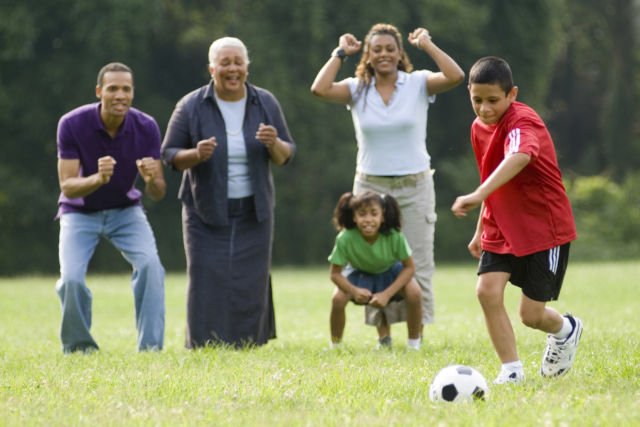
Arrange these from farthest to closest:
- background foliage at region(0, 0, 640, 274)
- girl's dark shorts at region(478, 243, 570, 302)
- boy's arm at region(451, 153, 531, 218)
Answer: background foliage at region(0, 0, 640, 274), girl's dark shorts at region(478, 243, 570, 302), boy's arm at region(451, 153, 531, 218)

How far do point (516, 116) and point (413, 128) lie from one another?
8.66 ft

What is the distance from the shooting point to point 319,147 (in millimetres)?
32844

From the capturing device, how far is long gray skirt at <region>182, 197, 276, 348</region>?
8906 millimetres

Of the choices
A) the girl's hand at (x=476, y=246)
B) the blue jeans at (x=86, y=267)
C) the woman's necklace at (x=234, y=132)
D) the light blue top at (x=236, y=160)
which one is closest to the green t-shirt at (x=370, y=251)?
the light blue top at (x=236, y=160)

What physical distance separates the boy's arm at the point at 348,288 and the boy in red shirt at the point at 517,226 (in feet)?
7.30

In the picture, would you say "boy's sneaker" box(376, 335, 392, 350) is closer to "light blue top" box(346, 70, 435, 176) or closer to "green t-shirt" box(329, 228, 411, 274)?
"green t-shirt" box(329, 228, 411, 274)

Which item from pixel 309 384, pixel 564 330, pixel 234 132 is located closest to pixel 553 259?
pixel 564 330

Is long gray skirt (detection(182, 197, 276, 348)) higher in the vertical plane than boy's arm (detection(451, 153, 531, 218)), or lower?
lower

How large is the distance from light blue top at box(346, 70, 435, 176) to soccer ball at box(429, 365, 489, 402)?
11.3ft

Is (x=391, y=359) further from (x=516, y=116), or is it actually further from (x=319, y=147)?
(x=319, y=147)

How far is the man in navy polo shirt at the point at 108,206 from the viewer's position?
8797 mm

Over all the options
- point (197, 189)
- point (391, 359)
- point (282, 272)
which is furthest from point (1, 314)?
point (282, 272)

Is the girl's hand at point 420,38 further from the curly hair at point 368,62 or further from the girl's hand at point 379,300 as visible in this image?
the girl's hand at point 379,300

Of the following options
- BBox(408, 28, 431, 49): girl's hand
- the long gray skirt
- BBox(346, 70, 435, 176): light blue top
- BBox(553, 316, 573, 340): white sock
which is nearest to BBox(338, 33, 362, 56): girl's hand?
BBox(346, 70, 435, 176): light blue top
